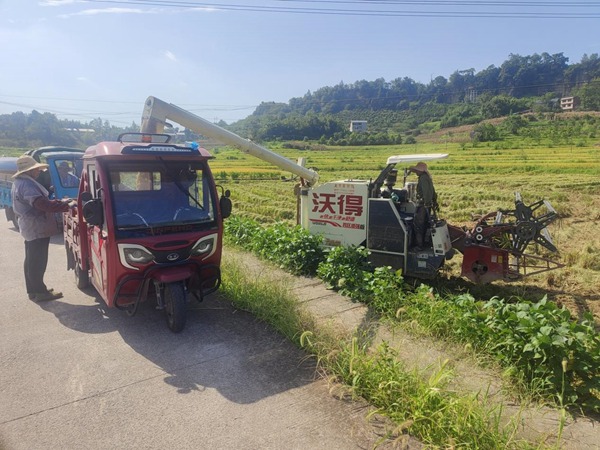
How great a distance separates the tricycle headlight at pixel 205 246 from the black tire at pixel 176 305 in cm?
41

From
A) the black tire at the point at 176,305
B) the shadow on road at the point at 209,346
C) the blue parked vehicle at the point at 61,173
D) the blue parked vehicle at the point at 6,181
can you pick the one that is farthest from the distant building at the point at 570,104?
the black tire at the point at 176,305

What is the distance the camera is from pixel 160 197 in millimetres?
5328

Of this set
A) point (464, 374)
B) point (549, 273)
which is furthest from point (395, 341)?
point (549, 273)

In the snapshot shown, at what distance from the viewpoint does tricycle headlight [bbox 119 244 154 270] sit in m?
4.80

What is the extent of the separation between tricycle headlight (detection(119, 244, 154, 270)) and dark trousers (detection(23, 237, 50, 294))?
2.13 meters

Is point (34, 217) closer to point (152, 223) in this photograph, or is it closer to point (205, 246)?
point (152, 223)

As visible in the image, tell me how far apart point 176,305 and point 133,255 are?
735 millimetres

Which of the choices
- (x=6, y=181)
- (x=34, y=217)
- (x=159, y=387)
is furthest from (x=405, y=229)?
(x=6, y=181)

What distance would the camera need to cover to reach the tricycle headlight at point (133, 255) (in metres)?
4.80

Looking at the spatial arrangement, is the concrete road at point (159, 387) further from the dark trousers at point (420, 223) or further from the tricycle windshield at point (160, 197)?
the dark trousers at point (420, 223)

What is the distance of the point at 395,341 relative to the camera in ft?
15.8

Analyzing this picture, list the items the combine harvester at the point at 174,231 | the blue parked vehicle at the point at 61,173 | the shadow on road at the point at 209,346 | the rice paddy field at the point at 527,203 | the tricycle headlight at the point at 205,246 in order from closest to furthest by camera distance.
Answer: the shadow on road at the point at 209,346 < the combine harvester at the point at 174,231 < the tricycle headlight at the point at 205,246 < the rice paddy field at the point at 527,203 < the blue parked vehicle at the point at 61,173

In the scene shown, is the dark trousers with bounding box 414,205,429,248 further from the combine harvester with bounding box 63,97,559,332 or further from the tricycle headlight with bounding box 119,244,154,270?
the tricycle headlight with bounding box 119,244,154,270

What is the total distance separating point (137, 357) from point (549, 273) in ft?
23.9
